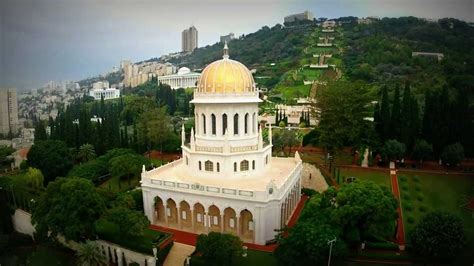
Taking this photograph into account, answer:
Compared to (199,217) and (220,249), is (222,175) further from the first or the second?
(220,249)

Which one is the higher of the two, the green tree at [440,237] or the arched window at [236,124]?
the arched window at [236,124]

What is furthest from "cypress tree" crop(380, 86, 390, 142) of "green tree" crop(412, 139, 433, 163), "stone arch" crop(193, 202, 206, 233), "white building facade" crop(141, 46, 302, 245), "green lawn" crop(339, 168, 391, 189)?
"stone arch" crop(193, 202, 206, 233)

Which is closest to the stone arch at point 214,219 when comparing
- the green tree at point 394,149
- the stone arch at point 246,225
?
the stone arch at point 246,225

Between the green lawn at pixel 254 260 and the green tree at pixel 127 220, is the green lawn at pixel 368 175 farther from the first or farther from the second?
the green tree at pixel 127 220

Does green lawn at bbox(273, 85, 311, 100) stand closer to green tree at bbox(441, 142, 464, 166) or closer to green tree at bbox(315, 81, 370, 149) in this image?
green tree at bbox(315, 81, 370, 149)

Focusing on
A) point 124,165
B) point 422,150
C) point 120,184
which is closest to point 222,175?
point 124,165

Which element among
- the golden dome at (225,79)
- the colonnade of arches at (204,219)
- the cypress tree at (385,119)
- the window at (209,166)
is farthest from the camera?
the cypress tree at (385,119)

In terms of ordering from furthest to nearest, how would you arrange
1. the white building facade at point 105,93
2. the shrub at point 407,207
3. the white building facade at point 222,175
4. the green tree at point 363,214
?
the white building facade at point 105,93 < the shrub at point 407,207 < the white building facade at point 222,175 < the green tree at point 363,214
